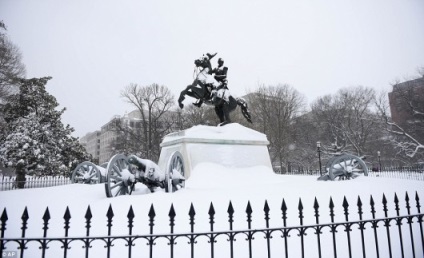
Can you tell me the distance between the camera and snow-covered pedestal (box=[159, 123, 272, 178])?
11.4 metres

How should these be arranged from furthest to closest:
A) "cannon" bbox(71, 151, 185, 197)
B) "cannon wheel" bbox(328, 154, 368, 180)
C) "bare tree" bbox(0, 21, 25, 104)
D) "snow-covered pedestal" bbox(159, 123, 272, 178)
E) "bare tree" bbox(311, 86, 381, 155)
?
"bare tree" bbox(311, 86, 381, 155)
"bare tree" bbox(0, 21, 25, 104)
"cannon wheel" bbox(328, 154, 368, 180)
"snow-covered pedestal" bbox(159, 123, 272, 178)
"cannon" bbox(71, 151, 185, 197)

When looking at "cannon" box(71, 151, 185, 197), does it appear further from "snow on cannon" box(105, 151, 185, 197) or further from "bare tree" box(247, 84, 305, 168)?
"bare tree" box(247, 84, 305, 168)

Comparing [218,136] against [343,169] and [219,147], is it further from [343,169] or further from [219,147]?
[343,169]

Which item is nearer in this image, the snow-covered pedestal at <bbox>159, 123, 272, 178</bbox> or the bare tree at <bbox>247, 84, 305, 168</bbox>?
the snow-covered pedestal at <bbox>159, 123, 272, 178</bbox>

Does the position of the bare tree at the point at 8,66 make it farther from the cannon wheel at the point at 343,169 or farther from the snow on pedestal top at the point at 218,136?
the cannon wheel at the point at 343,169

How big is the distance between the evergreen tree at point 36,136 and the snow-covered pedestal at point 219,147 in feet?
45.6

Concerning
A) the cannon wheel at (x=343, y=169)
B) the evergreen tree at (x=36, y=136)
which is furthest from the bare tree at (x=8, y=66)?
the cannon wheel at (x=343, y=169)

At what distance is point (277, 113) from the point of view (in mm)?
36906

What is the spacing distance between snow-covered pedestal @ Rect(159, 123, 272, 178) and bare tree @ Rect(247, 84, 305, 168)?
70.5 feet

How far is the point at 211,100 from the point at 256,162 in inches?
141

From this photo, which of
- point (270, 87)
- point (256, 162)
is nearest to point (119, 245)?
point (256, 162)

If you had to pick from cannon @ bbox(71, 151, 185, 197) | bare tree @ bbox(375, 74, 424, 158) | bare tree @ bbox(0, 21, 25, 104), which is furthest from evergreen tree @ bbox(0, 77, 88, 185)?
bare tree @ bbox(375, 74, 424, 158)

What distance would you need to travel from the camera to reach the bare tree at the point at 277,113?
35.3 m

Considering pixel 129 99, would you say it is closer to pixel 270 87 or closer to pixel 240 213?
pixel 270 87
